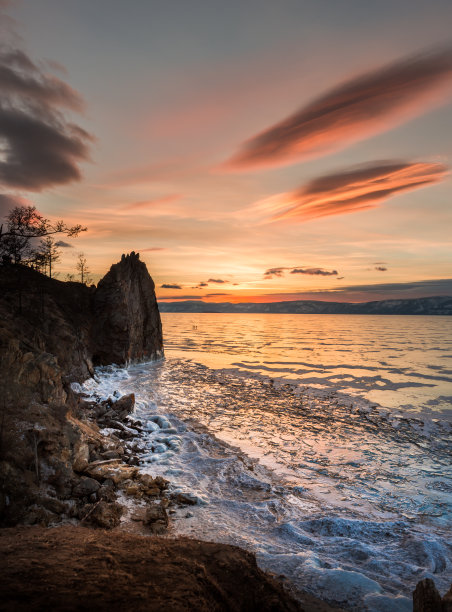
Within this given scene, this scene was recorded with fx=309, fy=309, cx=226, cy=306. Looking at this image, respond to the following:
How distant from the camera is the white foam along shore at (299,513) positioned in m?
6.96

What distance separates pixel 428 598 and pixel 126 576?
476 cm

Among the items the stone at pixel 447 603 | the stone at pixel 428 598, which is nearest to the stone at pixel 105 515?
the stone at pixel 428 598

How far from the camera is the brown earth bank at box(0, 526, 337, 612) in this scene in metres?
3.98

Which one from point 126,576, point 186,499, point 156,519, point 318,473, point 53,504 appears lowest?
point 318,473

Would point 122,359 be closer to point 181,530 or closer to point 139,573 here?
point 181,530

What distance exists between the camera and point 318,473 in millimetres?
12570

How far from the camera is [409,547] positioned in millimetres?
8266

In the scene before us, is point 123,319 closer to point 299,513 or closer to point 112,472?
point 112,472

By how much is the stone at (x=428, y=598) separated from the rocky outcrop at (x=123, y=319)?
116 feet

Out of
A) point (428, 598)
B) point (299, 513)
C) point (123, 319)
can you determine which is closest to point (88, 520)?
point (299, 513)

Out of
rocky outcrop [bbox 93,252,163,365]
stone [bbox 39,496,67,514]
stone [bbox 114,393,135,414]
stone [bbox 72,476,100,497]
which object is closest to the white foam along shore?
stone [bbox 114,393,135,414]

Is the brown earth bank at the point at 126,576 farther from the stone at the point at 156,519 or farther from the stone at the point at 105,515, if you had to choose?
the stone at the point at 156,519

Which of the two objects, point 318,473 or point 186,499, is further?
point 318,473

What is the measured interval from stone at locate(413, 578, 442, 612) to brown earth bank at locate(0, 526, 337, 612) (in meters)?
1.81
